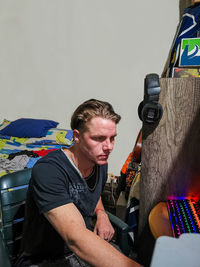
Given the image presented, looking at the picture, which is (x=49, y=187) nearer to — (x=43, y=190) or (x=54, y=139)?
(x=43, y=190)

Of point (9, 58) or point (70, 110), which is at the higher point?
point (9, 58)

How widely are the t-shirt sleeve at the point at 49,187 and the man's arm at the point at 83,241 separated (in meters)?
0.03

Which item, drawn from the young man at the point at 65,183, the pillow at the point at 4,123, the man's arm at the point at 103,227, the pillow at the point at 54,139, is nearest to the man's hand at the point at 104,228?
the man's arm at the point at 103,227

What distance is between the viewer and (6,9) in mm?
3244

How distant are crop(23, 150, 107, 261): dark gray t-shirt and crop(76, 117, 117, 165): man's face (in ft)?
0.35

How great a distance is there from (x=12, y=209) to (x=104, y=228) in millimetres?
505

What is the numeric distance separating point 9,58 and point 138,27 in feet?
6.09

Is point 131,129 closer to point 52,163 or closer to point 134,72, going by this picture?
point 134,72

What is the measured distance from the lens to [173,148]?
1192mm

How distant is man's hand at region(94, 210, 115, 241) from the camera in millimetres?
1229

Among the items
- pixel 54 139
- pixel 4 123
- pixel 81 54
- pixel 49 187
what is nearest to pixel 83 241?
pixel 49 187

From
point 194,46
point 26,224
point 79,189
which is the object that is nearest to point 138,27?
point 194,46

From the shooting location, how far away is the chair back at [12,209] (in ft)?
4.07

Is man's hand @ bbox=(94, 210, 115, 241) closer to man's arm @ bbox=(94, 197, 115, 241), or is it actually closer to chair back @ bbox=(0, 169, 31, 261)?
man's arm @ bbox=(94, 197, 115, 241)
